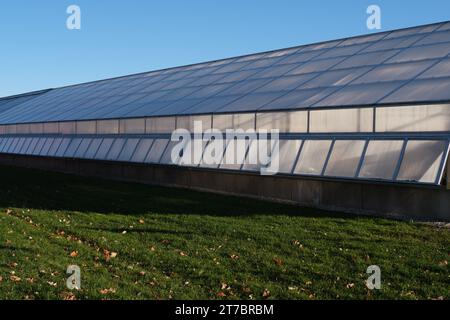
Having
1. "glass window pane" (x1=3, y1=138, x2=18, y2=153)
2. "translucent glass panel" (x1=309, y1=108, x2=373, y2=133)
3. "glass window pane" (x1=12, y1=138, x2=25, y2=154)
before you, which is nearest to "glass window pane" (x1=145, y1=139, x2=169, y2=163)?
"translucent glass panel" (x1=309, y1=108, x2=373, y2=133)

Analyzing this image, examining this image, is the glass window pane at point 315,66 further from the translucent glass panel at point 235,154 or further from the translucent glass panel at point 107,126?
the translucent glass panel at point 107,126

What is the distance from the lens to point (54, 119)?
41.5m

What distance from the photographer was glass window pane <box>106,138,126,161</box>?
3180cm

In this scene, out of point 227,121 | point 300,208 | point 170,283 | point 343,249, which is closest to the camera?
point 170,283

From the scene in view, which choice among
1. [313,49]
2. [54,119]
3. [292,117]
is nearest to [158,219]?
[292,117]

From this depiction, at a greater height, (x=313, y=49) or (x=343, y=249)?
(x=313, y=49)

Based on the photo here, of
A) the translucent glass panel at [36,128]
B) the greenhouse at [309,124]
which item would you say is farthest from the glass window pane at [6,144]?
the greenhouse at [309,124]

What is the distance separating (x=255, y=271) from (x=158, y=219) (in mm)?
6670

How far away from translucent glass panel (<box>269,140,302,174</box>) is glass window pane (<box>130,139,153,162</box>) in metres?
9.47

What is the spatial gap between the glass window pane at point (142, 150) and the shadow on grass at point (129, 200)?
1652mm

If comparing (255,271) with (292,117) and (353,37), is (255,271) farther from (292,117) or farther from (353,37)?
(353,37)

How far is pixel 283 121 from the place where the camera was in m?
23.1

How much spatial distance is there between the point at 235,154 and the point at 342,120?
514 centimetres
